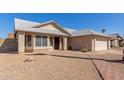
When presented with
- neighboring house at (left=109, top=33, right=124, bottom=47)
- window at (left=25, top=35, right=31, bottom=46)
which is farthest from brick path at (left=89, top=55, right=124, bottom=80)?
neighboring house at (left=109, top=33, right=124, bottom=47)

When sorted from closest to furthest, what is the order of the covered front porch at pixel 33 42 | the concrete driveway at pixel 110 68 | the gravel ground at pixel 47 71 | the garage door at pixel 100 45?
the gravel ground at pixel 47 71, the concrete driveway at pixel 110 68, the covered front porch at pixel 33 42, the garage door at pixel 100 45

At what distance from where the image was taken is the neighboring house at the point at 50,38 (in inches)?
529

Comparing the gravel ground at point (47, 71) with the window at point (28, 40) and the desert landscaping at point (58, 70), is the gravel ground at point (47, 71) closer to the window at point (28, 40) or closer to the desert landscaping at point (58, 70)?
the desert landscaping at point (58, 70)

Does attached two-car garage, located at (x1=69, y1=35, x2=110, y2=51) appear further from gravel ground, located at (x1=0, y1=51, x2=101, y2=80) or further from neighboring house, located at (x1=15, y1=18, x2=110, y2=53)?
gravel ground, located at (x1=0, y1=51, x2=101, y2=80)

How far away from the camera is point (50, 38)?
16.4m

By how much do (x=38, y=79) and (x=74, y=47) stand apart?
596 inches

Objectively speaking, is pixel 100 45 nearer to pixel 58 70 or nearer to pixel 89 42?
pixel 89 42

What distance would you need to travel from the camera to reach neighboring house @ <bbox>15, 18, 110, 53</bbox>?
13.4 metres

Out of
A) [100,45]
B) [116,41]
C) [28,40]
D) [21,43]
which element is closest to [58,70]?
[21,43]

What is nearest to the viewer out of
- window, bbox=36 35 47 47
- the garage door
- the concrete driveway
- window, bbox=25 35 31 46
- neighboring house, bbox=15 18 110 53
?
the concrete driveway

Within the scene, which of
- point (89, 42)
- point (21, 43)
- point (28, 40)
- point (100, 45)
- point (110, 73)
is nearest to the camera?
point (110, 73)

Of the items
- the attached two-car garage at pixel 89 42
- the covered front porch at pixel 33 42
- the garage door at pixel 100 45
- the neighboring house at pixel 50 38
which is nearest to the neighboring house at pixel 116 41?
the neighboring house at pixel 50 38
